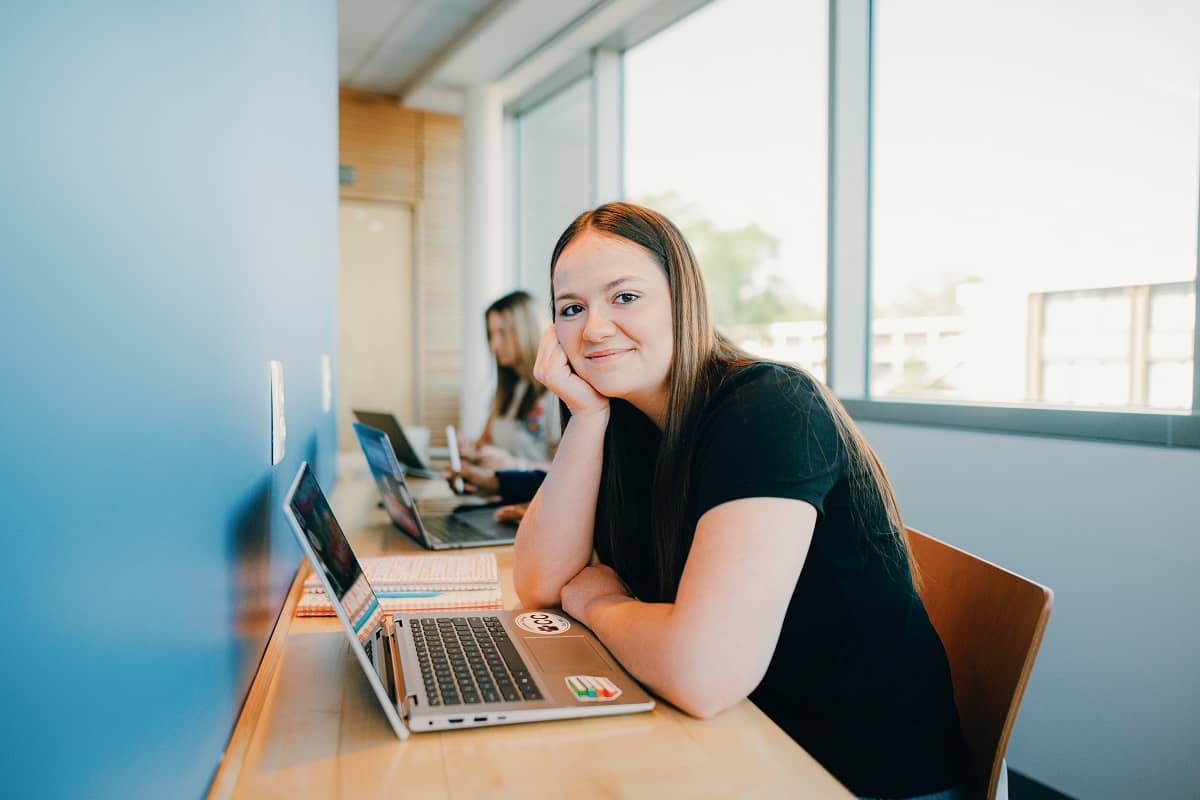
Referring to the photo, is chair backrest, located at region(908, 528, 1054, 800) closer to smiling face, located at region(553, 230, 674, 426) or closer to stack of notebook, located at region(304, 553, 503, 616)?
smiling face, located at region(553, 230, 674, 426)

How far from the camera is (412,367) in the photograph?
22.3 feet

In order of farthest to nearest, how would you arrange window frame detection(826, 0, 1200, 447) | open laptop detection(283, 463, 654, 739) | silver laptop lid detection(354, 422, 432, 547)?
window frame detection(826, 0, 1200, 447) < silver laptop lid detection(354, 422, 432, 547) < open laptop detection(283, 463, 654, 739)

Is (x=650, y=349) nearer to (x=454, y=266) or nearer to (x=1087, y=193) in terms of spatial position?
(x=1087, y=193)

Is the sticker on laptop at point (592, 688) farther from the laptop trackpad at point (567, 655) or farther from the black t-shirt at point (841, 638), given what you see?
the black t-shirt at point (841, 638)

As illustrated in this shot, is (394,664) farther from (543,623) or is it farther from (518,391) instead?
(518,391)

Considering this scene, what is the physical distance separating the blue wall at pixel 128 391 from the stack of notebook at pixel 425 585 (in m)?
0.25

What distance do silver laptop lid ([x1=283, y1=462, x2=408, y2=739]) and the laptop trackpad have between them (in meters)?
0.20

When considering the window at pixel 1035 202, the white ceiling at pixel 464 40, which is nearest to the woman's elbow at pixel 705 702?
the window at pixel 1035 202

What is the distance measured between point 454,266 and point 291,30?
5393mm

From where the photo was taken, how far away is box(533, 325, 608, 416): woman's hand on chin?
1.30 m

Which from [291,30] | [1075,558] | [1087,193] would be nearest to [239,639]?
[291,30]

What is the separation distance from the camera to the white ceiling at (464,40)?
470 centimetres

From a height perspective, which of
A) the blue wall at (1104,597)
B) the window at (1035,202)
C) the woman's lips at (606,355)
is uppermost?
the window at (1035,202)

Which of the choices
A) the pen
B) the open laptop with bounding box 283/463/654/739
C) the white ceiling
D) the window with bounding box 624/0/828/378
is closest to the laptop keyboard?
the open laptop with bounding box 283/463/654/739
